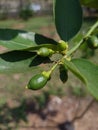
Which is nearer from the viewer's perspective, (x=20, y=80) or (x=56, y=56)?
(x=56, y=56)

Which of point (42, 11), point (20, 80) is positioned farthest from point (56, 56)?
point (42, 11)

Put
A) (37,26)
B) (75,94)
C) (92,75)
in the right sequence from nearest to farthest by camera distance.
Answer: (92,75) < (75,94) < (37,26)

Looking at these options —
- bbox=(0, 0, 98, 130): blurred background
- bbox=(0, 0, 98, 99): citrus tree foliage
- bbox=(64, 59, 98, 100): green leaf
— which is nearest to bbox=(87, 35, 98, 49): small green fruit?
bbox=(0, 0, 98, 99): citrus tree foliage

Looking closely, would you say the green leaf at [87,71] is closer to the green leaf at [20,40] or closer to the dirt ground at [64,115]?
the green leaf at [20,40]

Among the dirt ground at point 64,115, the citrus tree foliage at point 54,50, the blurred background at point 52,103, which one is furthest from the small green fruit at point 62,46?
the dirt ground at point 64,115

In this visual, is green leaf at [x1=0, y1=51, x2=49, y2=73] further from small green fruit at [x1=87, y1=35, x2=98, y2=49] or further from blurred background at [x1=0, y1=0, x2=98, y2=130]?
blurred background at [x1=0, y1=0, x2=98, y2=130]

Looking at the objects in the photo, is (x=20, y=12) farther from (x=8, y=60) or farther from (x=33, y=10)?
(x=8, y=60)
